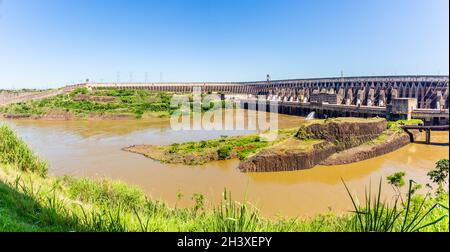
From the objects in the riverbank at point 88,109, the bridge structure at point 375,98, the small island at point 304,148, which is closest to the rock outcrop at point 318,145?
the small island at point 304,148

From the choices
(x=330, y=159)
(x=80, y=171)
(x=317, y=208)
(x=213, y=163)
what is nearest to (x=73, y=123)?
(x=80, y=171)

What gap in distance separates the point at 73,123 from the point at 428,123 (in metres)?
33.1

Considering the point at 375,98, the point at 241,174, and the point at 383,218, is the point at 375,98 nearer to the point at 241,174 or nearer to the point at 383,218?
the point at 241,174

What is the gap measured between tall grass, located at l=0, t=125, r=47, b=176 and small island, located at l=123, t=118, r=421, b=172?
8.07 metres

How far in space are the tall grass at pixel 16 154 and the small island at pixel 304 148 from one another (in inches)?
318

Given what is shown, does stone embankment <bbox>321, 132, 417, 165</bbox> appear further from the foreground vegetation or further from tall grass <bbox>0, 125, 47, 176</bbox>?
tall grass <bbox>0, 125, 47, 176</bbox>

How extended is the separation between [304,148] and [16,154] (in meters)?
11.0

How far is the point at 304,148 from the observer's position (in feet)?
48.0

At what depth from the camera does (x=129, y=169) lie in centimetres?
1519

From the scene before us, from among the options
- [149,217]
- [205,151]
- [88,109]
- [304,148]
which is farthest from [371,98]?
[149,217]

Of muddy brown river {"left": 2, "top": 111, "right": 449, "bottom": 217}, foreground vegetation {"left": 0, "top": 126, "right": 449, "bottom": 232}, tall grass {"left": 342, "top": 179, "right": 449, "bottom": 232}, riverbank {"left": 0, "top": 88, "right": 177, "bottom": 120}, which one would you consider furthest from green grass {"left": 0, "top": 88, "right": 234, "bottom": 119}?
tall grass {"left": 342, "top": 179, "right": 449, "bottom": 232}

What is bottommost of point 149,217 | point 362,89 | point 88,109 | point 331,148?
point 331,148

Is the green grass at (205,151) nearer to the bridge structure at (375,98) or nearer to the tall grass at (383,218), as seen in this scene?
the tall grass at (383,218)
